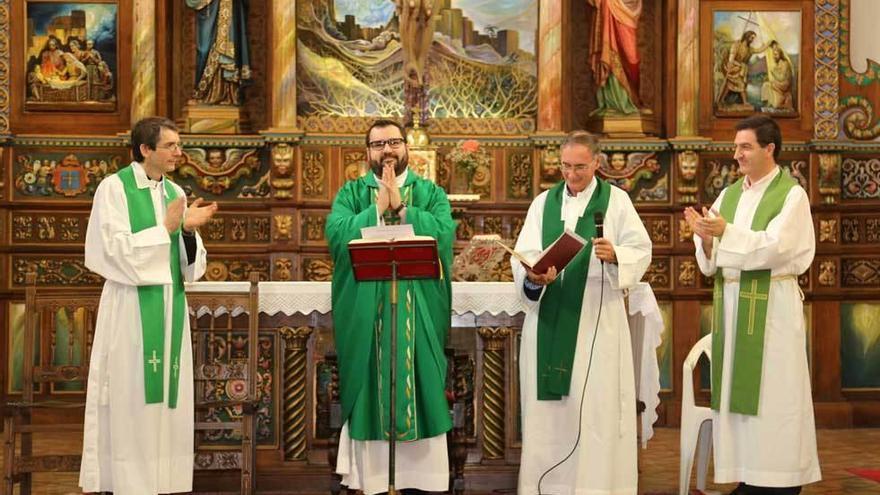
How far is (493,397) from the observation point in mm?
7277

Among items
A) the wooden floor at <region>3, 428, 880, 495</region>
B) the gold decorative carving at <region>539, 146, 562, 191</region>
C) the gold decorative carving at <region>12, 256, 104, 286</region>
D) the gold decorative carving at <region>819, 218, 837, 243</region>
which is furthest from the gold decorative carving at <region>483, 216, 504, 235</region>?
the gold decorative carving at <region>12, 256, 104, 286</region>

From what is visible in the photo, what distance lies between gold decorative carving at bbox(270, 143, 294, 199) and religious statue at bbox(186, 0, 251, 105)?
0.63m

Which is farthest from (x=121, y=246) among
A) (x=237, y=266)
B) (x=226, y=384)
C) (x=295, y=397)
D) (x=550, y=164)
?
(x=550, y=164)

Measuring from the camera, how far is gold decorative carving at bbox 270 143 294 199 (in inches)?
384

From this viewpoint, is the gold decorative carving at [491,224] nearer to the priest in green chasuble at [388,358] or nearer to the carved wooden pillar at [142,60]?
the carved wooden pillar at [142,60]

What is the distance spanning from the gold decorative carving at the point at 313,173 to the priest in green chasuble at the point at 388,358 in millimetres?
3740

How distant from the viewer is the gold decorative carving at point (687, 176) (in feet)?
32.7

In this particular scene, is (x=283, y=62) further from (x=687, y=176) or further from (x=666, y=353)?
(x=666, y=353)

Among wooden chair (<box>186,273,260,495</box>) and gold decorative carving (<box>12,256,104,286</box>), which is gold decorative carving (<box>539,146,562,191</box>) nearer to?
wooden chair (<box>186,273,260,495</box>)

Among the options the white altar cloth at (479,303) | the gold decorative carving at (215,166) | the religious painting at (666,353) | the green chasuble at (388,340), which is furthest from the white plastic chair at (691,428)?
the gold decorative carving at (215,166)

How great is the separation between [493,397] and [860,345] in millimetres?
4433

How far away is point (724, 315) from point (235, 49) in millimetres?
5089

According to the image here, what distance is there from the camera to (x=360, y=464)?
621cm

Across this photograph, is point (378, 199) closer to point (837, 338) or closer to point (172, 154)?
point (172, 154)
